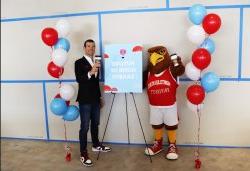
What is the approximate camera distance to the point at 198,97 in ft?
10.0

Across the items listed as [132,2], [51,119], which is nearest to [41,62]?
[51,119]

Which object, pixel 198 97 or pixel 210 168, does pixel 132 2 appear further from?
pixel 210 168

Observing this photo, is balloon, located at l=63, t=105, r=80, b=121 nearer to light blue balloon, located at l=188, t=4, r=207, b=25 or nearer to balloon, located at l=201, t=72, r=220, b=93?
balloon, located at l=201, t=72, r=220, b=93

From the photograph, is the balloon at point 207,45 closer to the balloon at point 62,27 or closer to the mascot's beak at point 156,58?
the mascot's beak at point 156,58

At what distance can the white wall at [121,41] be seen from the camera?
3.49 m

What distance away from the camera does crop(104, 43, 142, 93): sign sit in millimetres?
3318

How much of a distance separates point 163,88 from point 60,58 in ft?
3.90

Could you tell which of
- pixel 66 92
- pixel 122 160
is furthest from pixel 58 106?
pixel 122 160

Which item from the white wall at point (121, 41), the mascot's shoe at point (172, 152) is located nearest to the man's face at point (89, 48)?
the white wall at point (121, 41)

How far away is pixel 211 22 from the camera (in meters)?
2.94

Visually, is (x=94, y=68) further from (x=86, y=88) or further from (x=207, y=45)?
(x=207, y=45)

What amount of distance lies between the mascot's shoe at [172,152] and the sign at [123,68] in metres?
0.77

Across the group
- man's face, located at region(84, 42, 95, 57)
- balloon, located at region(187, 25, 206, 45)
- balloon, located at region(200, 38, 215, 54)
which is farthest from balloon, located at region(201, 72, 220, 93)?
man's face, located at region(84, 42, 95, 57)

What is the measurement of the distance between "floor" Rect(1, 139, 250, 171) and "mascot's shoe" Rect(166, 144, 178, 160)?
0.06m
